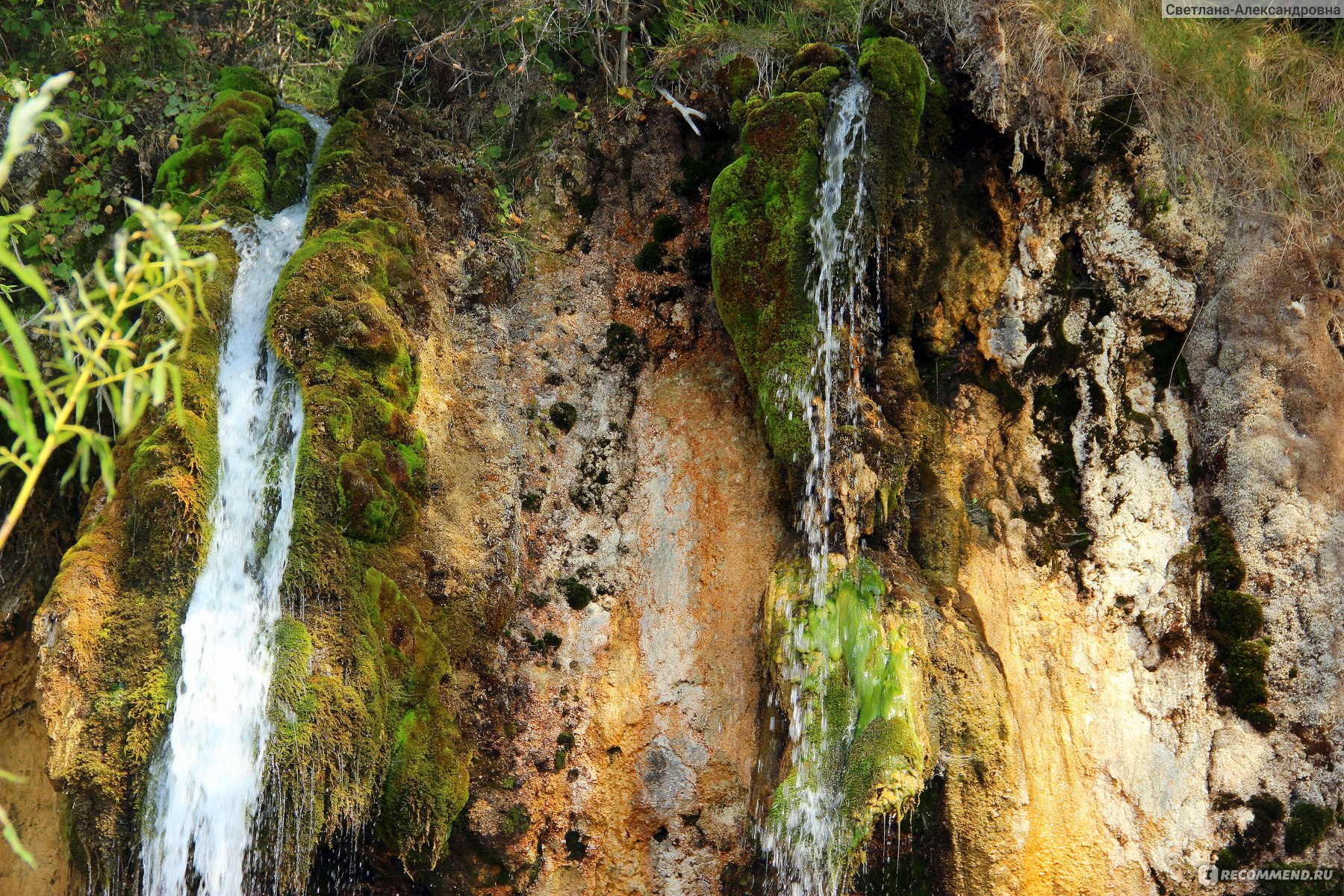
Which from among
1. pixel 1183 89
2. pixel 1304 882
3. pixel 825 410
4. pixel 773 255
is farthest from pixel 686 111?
pixel 1304 882

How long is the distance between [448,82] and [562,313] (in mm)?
2155

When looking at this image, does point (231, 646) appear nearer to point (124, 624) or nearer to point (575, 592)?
point (124, 624)

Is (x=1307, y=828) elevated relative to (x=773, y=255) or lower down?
lower down

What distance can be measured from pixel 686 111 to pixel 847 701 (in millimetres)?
3902

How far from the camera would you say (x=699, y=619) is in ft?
20.5

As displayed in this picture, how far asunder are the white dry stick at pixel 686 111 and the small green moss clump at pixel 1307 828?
17.4ft

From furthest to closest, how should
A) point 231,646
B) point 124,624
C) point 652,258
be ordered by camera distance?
point 652,258 < point 231,646 < point 124,624

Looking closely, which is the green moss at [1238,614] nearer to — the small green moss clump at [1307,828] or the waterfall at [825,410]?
the small green moss clump at [1307,828]

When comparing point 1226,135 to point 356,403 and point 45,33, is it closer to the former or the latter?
point 356,403

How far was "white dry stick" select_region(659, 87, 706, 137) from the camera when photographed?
672 centimetres

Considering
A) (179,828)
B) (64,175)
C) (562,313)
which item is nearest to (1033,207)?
(562,313)

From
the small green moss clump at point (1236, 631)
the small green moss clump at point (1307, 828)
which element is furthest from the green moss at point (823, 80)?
the small green moss clump at point (1307, 828)

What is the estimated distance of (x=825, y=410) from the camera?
5.73m

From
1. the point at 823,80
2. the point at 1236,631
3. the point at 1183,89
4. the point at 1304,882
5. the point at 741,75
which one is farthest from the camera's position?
the point at 741,75
